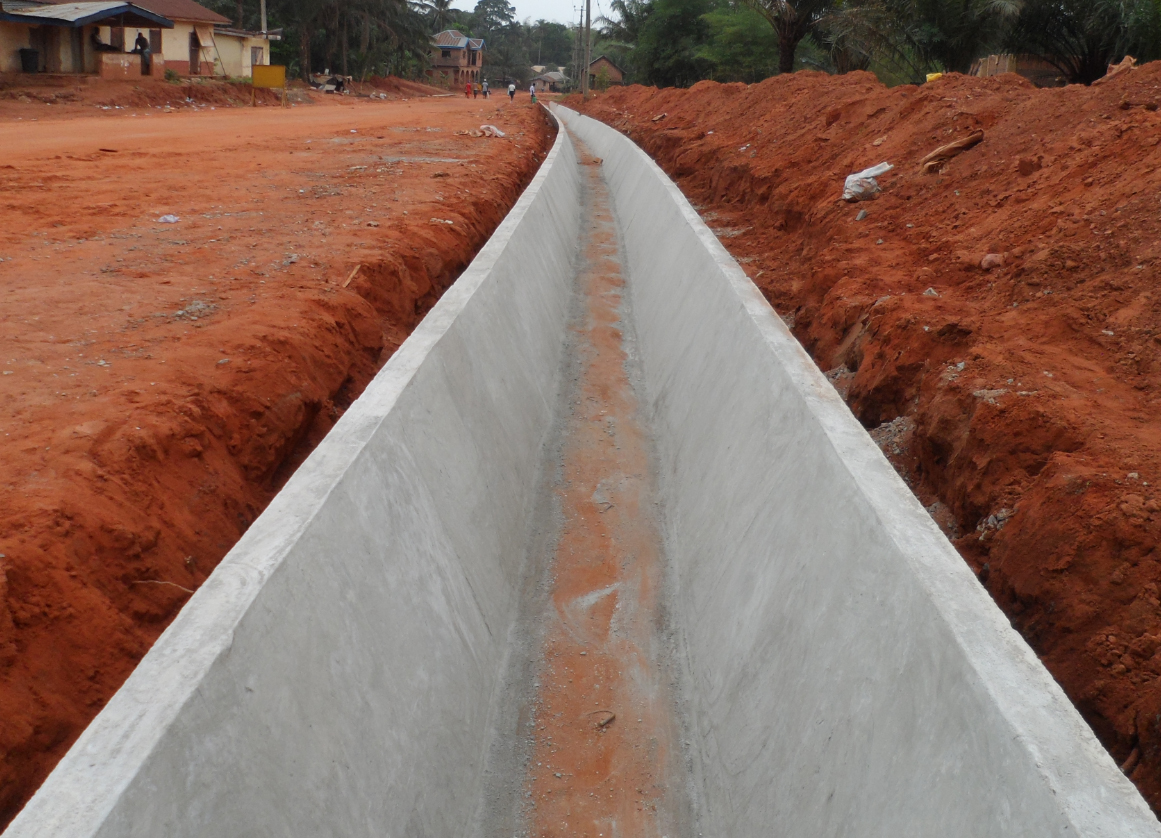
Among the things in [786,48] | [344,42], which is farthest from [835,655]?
[344,42]

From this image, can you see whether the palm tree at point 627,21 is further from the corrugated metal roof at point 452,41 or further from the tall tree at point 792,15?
the corrugated metal roof at point 452,41

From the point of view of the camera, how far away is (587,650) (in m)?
5.11

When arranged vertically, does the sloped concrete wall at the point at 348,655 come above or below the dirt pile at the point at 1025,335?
below

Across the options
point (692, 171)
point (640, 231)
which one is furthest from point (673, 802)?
point (692, 171)

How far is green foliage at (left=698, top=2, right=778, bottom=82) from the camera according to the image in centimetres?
3584

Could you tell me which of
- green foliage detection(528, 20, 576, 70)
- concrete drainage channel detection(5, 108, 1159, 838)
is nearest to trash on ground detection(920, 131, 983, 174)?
concrete drainage channel detection(5, 108, 1159, 838)

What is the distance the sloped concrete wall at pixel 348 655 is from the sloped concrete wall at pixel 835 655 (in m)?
1.24

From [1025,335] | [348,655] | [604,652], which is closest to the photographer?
[348,655]

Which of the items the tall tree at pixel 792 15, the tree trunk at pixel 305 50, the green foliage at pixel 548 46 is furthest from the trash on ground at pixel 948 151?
the green foliage at pixel 548 46

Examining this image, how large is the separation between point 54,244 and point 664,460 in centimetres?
568

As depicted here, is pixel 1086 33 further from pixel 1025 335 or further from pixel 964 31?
pixel 1025 335

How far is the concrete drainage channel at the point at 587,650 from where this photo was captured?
8.26 ft

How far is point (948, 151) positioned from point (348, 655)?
322 inches

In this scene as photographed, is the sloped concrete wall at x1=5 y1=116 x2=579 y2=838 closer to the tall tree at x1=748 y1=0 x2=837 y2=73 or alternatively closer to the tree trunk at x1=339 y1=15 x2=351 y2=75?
the tall tree at x1=748 y1=0 x2=837 y2=73
